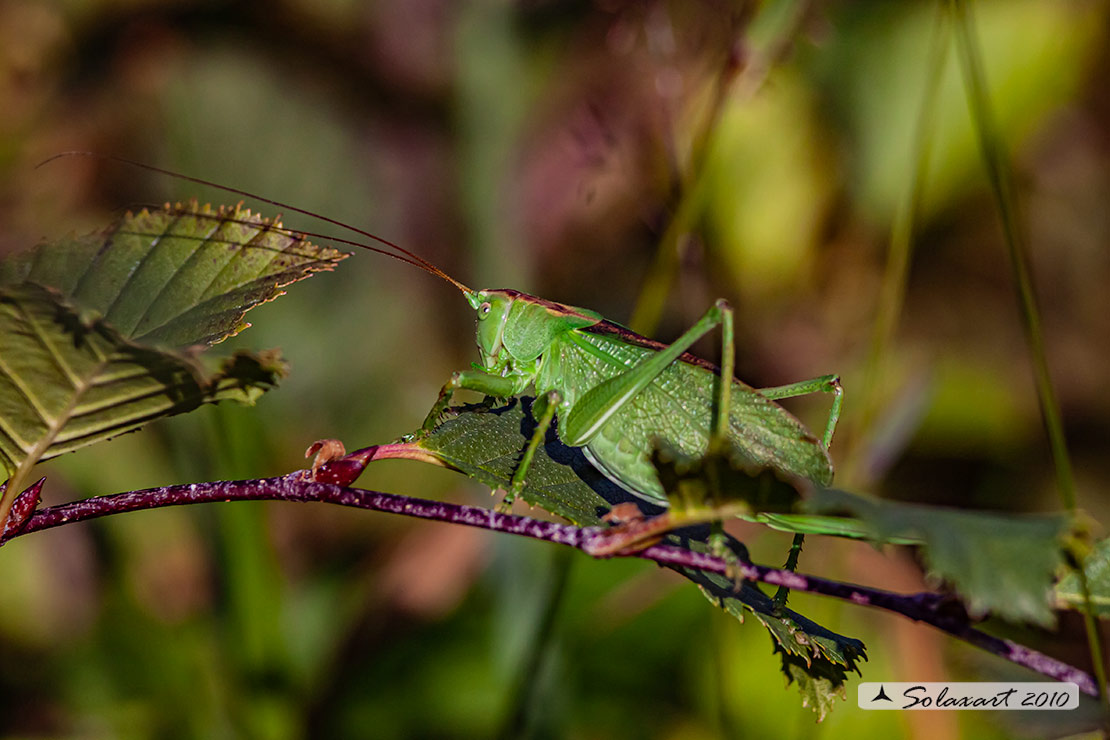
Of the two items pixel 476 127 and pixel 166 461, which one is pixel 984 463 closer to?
pixel 476 127

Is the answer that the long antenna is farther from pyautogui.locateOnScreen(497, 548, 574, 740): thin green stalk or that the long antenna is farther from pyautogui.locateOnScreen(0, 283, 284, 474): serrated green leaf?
pyautogui.locateOnScreen(497, 548, 574, 740): thin green stalk

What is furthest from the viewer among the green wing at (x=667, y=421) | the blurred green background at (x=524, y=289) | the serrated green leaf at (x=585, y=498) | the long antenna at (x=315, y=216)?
the blurred green background at (x=524, y=289)

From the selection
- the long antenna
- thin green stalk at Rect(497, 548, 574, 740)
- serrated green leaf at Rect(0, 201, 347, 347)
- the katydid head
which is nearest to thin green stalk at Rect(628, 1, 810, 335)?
the katydid head

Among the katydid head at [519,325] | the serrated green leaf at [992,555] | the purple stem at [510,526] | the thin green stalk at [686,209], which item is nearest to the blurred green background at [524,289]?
the thin green stalk at [686,209]

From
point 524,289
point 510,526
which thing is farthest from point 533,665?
point 524,289

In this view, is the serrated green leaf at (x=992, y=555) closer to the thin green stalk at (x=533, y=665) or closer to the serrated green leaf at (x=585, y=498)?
the serrated green leaf at (x=585, y=498)

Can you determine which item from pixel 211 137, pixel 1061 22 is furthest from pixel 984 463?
pixel 211 137

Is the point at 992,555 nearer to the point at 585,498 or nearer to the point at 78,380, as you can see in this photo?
the point at 585,498
